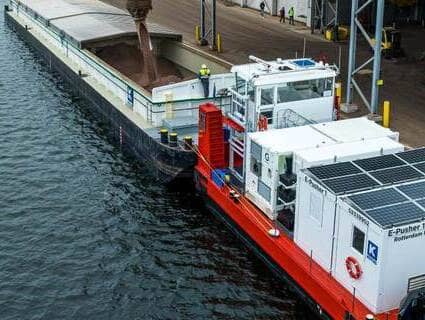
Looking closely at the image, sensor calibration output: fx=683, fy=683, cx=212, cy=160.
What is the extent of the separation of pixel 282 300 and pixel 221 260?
2.87 m

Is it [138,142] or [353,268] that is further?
[138,142]

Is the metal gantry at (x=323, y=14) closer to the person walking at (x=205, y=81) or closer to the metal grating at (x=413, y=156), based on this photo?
the person walking at (x=205, y=81)

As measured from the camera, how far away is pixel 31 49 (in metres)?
51.4

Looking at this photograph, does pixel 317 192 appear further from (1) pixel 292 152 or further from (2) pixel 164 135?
(2) pixel 164 135

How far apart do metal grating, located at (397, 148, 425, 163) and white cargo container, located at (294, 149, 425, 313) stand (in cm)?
3

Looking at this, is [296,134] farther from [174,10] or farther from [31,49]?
[174,10]

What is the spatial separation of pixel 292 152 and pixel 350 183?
264 cm

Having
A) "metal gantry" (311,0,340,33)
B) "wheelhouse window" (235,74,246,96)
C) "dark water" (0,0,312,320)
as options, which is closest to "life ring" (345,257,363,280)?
"dark water" (0,0,312,320)

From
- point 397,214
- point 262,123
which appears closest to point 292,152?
point 262,123

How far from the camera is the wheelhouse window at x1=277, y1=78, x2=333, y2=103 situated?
76.7 ft

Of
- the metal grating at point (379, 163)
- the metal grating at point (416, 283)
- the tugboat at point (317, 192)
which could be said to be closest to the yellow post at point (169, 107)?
the tugboat at point (317, 192)

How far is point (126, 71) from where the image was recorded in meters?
41.3

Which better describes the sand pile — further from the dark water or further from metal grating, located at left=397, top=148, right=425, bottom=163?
metal grating, located at left=397, top=148, right=425, bottom=163

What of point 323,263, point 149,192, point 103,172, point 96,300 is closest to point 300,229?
point 323,263
